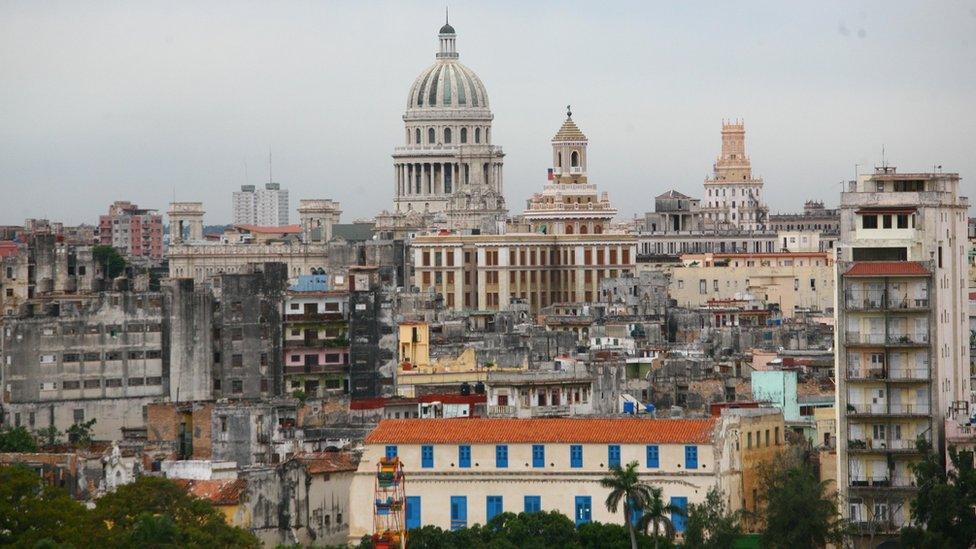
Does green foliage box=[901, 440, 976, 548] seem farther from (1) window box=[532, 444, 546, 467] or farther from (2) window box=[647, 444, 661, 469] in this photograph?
(1) window box=[532, 444, 546, 467]

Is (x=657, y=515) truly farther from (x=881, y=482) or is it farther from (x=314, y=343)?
(x=314, y=343)

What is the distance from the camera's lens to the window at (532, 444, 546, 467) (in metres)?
87.6

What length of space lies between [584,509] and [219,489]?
10692 mm

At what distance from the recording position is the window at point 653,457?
86875 mm

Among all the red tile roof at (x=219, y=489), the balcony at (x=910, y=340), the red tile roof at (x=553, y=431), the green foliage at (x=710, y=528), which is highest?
the balcony at (x=910, y=340)

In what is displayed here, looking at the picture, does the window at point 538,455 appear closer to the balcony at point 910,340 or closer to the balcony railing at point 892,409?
the balcony railing at point 892,409

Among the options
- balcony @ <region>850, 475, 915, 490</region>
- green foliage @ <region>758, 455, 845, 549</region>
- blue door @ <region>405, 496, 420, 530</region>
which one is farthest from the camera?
blue door @ <region>405, 496, 420, 530</region>

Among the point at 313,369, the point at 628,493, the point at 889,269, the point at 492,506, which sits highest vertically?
the point at 889,269

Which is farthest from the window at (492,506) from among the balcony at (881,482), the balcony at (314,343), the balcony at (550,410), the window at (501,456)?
the balcony at (314,343)

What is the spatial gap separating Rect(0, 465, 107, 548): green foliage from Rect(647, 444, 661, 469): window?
49.9 ft

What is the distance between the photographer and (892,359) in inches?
3455

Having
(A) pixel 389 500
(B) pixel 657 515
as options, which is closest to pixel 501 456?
(A) pixel 389 500

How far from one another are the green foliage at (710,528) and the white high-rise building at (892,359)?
4.45m

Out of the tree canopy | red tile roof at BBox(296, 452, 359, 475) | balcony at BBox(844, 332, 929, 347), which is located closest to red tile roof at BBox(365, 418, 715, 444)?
red tile roof at BBox(296, 452, 359, 475)
